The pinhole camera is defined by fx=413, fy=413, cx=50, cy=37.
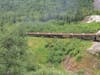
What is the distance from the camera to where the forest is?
29608 millimetres

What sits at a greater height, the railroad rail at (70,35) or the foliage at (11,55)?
the foliage at (11,55)

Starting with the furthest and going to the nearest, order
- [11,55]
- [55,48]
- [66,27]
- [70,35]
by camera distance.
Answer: [66,27] < [70,35] < [55,48] < [11,55]

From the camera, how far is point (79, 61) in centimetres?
3759

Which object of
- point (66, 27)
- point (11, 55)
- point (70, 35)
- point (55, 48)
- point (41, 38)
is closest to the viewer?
point (11, 55)

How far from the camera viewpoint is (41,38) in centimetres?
4481

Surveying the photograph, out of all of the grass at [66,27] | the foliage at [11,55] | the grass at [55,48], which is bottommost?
the grass at [55,48]

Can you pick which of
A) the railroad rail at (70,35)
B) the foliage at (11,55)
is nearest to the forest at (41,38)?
the foliage at (11,55)

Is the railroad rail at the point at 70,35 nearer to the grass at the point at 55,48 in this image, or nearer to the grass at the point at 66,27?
the grass at the point at 55,48

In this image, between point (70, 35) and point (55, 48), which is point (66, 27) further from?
point (55, 48)

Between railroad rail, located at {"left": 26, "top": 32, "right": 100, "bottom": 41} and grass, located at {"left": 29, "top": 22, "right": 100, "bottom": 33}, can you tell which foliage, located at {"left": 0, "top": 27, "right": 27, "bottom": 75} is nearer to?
railroad rail, located at {"left": 26, "top": 32, "right": 100, "bottom": 41}

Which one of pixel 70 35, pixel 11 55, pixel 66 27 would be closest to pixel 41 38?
pixel 70 35

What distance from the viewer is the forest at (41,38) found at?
2961cm

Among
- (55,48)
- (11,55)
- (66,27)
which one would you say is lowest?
(55,48)

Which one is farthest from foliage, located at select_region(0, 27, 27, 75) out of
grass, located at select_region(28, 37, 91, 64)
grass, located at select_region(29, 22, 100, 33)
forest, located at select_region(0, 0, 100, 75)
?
grass, located at select_region(29, 22, 100, 33)
